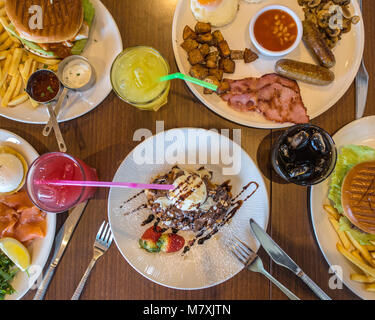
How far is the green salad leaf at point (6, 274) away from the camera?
1.71m

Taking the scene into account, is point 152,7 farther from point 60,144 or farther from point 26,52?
point 60,144

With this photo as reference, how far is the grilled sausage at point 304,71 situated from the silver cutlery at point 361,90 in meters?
0.23

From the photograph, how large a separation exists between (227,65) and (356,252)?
1.37m

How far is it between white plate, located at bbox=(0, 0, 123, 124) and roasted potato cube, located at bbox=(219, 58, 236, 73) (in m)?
0.63

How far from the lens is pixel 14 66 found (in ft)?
5.76

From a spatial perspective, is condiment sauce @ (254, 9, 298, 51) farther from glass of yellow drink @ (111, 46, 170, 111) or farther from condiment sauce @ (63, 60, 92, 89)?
condiment sauce @ (63, 60, 92, 89)

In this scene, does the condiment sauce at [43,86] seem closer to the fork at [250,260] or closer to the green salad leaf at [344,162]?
the fork at [250,260]

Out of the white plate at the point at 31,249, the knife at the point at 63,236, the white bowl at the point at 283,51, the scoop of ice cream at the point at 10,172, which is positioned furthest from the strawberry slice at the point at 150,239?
the white bowl at the point at 283,51

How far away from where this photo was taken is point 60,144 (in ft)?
5.74

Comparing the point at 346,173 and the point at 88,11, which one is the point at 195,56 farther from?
the point at 346,173

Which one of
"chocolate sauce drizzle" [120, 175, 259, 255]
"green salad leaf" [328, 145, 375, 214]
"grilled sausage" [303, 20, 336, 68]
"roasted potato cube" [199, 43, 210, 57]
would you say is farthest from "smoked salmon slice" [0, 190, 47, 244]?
"grilled sausage" [303, 20, 336, 68]

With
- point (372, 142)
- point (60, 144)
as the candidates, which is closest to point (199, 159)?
point (60, 144)

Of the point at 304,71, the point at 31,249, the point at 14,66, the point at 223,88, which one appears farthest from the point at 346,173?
the point at 14,66

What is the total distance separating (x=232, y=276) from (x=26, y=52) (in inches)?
72.8
